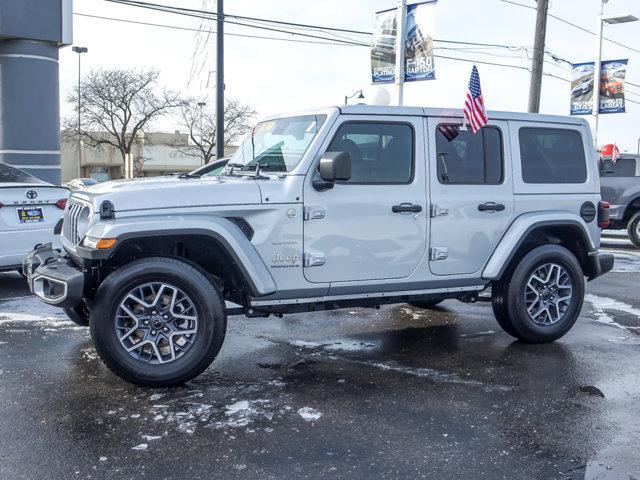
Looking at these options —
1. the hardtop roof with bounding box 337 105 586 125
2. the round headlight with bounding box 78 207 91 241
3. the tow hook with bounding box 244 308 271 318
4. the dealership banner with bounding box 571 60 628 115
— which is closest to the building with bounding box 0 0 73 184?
the round headlight with bounding box 78 207 91 241

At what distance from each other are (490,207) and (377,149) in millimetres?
1123

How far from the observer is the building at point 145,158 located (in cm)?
5850

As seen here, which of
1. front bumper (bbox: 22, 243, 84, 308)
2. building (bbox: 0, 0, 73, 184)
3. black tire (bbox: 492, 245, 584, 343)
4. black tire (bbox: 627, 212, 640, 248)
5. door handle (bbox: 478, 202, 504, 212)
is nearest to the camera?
front bumper (bbox: 22, 243, 84, 308)

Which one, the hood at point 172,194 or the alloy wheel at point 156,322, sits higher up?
the hood at point 172,194

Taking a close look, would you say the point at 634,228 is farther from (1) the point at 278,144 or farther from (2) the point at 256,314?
(2) the point at 256,314

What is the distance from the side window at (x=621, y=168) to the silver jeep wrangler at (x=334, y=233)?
8843 mm

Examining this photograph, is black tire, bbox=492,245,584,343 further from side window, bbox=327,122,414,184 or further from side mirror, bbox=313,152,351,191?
side mirror, bbox=313,152,351,191

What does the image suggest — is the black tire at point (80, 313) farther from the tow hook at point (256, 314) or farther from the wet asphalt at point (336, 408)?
the tow hook at point (256, 314)

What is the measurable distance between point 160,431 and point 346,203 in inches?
85.9

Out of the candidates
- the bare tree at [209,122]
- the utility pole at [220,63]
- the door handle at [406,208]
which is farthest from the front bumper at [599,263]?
the bare tree at [209,122]

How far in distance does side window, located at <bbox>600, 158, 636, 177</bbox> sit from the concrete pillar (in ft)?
37.9

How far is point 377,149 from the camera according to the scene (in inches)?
217

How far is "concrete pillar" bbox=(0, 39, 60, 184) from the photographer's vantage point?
46.5 ft

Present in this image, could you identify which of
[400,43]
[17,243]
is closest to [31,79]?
[17,243]
